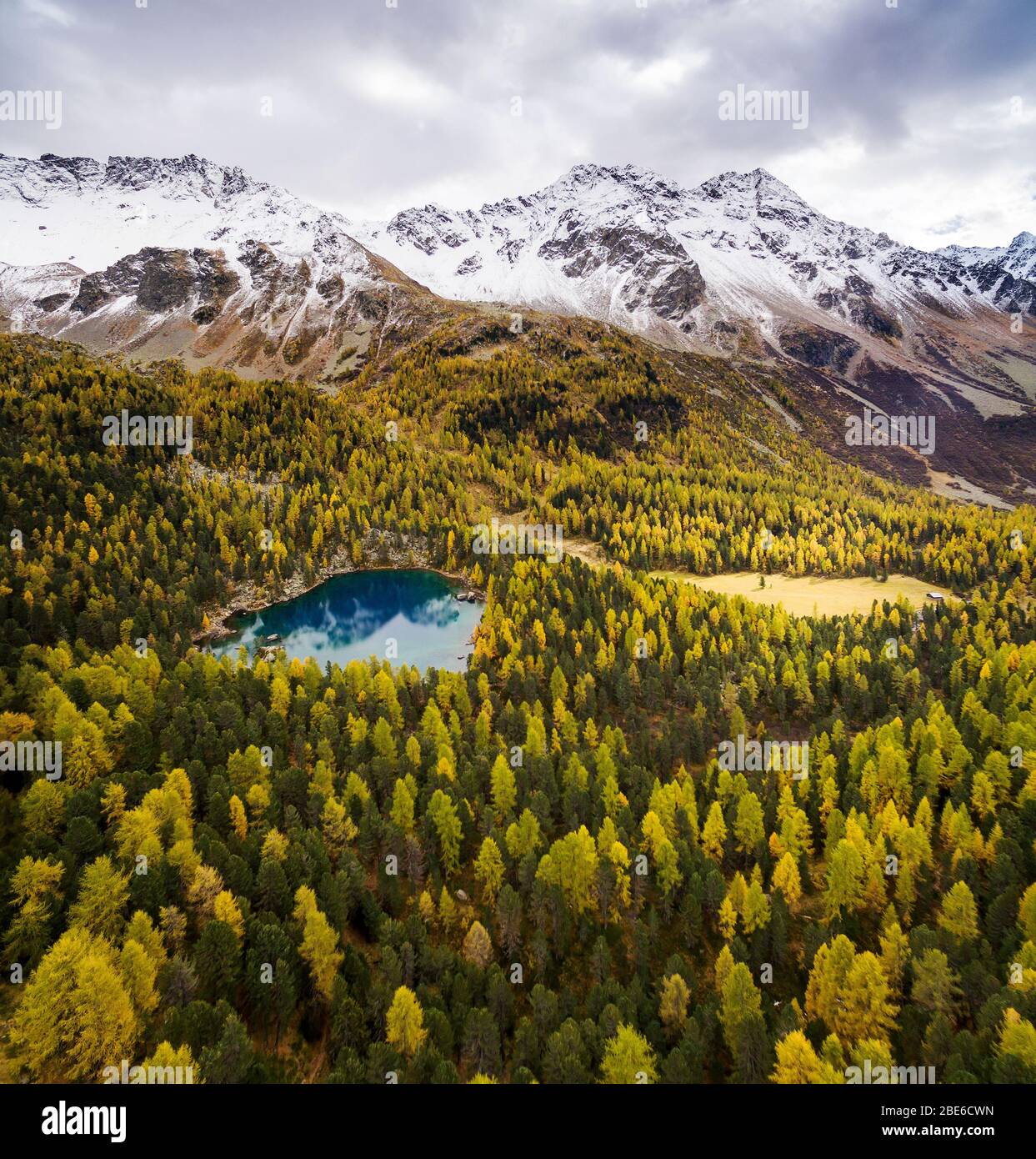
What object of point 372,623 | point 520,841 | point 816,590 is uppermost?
point 816,590

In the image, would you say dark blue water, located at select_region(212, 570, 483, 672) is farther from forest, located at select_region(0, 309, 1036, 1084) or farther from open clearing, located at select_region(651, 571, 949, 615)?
open clearing, located at select_region(651, 571, 949, 615)

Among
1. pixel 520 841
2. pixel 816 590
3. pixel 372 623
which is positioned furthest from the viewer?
pixel 816 590

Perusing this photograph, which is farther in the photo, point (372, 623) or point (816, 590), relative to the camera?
point (816, 590)

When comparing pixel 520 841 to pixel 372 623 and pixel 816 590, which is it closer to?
pixel 372 623

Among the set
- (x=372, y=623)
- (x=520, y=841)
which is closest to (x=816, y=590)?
(x=372, y=623)

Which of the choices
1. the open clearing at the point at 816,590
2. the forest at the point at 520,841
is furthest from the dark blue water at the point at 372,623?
the open clearing at the point at 816,590
